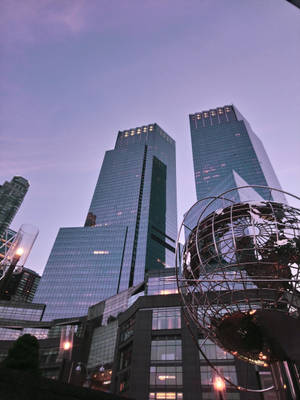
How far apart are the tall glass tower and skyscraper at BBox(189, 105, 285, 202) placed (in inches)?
973

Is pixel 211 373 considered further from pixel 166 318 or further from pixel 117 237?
pixel 117 237

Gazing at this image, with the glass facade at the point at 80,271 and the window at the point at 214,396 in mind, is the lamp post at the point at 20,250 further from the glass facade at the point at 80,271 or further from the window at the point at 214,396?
the glass facade at the point at 80,271

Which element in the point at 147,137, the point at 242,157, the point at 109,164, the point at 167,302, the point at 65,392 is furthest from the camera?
the point at 147,137

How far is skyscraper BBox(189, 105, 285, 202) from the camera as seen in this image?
130 metres

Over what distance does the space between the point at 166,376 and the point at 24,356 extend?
18663mm

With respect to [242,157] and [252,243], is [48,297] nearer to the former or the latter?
[252,243]

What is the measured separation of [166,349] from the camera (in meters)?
32.5

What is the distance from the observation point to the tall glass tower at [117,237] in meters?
93.5

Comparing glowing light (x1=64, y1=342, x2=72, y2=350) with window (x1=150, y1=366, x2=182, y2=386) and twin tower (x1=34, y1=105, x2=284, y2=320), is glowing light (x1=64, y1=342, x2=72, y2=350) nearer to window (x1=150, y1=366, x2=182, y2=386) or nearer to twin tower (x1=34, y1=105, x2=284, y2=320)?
window (x1=150, y1=366, x2=182, y2=386)

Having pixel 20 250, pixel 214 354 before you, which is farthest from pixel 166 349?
pixel 20 250

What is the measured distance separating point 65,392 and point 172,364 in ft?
98.1

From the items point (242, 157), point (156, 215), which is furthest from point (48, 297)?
point (242, 157)

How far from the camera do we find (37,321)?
77312 millimetres

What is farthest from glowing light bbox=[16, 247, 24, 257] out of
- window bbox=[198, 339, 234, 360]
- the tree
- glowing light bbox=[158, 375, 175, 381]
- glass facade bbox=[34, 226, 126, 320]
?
glass facade bbox=[34, 226, 126, 320]
